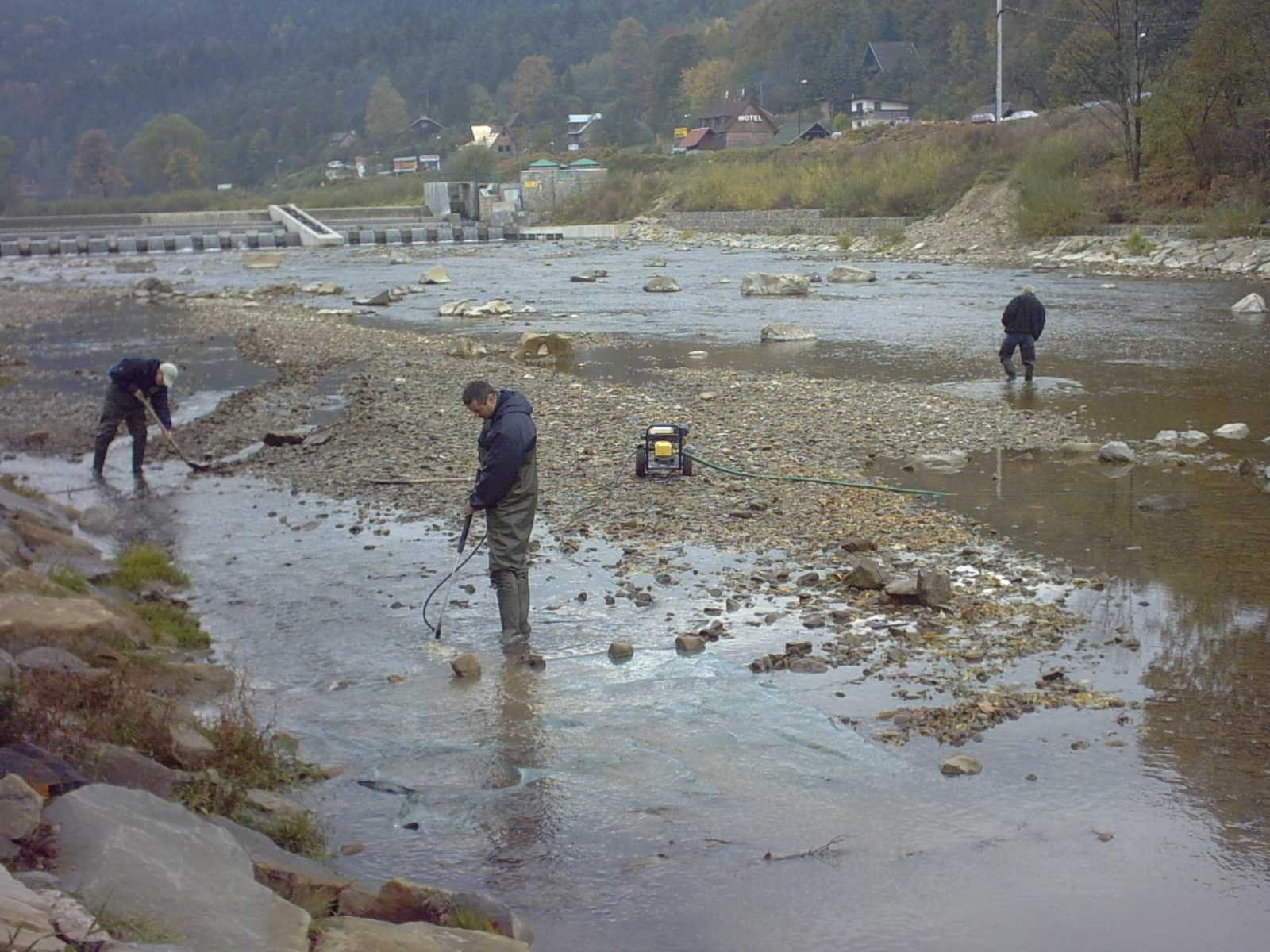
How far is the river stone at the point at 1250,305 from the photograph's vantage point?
28.9m

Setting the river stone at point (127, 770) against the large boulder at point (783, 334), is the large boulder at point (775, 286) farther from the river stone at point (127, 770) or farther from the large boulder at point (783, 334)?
the river stone at point (127, 770)

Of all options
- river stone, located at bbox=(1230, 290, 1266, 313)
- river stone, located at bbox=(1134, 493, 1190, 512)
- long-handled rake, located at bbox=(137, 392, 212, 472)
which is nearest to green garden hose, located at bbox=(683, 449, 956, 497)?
river stone, located at bbox=(1134, 493, 1190, 512)

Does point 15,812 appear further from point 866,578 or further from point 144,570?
point 866,578

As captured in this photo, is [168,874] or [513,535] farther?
[513,535]

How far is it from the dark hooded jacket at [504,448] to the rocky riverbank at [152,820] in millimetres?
2099

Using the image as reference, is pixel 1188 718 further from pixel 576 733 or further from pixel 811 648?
pixel 576 733

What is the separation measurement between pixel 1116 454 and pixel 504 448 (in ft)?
28.6

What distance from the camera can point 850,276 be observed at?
139 feet

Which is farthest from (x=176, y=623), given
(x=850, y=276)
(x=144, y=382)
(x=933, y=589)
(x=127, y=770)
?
(x=850, y=276)

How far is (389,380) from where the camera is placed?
71.4 ft

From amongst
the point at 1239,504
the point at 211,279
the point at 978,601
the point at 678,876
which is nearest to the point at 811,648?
the point at 978,601

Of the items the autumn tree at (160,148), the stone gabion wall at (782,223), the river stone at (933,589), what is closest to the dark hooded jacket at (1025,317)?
the river stone at (933,589)

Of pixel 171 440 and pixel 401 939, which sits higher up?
pixel 171 440

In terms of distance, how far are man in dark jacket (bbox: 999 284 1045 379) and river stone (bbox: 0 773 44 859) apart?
1684cm
